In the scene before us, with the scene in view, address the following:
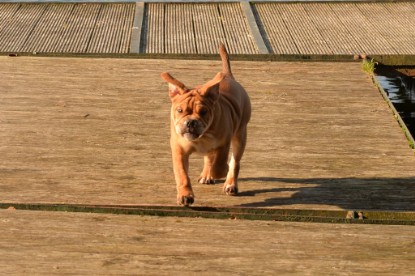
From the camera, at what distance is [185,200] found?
6355mm

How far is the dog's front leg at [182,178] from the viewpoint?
6.36m

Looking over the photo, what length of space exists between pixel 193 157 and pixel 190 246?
6.86ft

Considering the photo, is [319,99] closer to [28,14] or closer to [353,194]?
[353,194]

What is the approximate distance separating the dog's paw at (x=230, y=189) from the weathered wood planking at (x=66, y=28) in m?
5.04

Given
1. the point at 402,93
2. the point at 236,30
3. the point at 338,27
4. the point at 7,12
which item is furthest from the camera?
the point at 7,12

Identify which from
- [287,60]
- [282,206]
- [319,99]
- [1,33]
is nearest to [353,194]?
[282,206]

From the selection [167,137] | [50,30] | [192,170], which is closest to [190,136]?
[192,170]

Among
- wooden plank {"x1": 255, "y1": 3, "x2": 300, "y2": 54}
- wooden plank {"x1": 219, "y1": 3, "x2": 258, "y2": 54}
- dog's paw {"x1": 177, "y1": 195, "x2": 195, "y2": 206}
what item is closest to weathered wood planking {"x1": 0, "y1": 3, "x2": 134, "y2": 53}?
wooden plank {"x1": 219, "y1": 3, "x2": 258, "y2": 54}

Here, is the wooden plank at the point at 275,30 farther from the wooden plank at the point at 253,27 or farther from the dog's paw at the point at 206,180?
the dog's paw at the point at 206,180

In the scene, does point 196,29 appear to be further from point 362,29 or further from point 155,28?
point 362,29

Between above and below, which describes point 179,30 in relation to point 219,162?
below

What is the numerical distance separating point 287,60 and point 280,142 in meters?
2.89

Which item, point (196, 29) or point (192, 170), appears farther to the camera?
point (196, 29)

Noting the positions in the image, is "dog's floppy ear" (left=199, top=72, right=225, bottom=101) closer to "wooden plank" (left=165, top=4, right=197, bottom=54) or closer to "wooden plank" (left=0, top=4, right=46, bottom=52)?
"wooden plank" (left=165, top=4, right=197, bottom=54)
